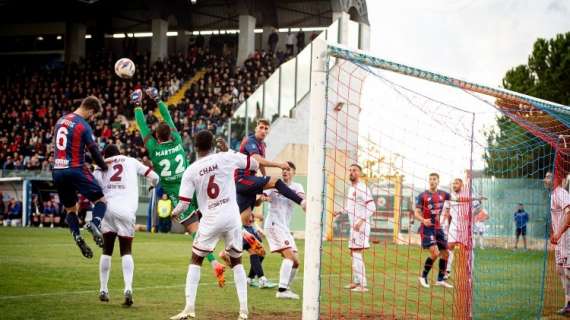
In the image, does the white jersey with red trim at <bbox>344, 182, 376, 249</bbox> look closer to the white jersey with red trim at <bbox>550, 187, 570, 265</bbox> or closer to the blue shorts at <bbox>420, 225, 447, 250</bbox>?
the blue shorts at <bbox>420, 225, 447, 250</bbox>

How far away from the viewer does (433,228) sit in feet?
50.4

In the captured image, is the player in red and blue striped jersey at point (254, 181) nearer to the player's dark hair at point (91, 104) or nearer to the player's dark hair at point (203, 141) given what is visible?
the player's dark hair at point (203, 141)

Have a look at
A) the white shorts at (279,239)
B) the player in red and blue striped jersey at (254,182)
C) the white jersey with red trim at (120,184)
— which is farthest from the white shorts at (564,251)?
the white jersey with red trim at (120,184)

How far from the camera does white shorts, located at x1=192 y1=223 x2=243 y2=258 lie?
8.57m

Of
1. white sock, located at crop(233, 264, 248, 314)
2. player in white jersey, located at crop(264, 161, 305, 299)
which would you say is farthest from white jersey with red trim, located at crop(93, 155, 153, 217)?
player in white jersey, located at crop(264, 161, 305, 299)

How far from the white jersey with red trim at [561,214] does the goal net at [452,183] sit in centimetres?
19

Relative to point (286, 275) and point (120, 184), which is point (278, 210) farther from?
point (120, 184)

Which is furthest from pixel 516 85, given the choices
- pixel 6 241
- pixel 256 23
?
pixel 6 241

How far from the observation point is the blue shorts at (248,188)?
444 inches

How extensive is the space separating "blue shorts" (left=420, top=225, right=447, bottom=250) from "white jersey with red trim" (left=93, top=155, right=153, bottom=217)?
711cm

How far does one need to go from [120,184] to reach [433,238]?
24.2ft

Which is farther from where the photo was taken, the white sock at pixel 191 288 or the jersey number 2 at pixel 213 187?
the jersey number 2 at pixel 213 187

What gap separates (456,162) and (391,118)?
72.5 inches

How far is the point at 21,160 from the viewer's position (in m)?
34.9
